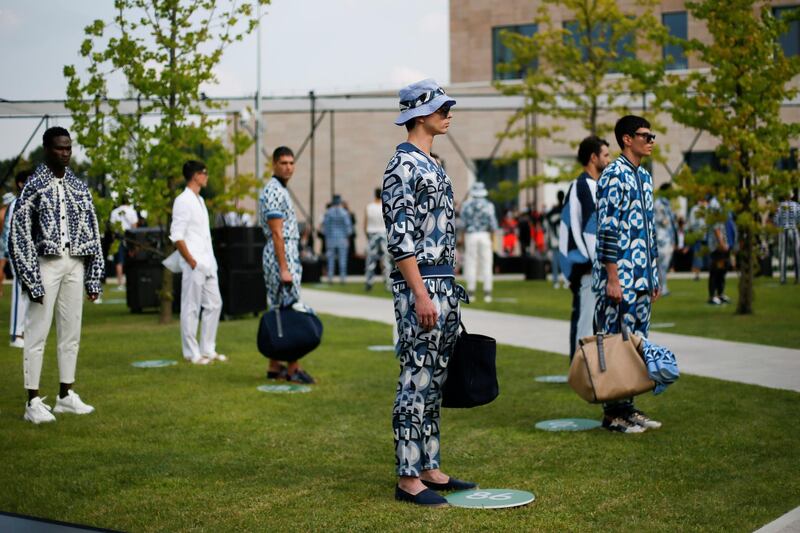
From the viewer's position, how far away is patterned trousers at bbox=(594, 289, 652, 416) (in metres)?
7.21

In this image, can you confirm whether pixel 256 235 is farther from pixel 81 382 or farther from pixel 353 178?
pixel 353 178

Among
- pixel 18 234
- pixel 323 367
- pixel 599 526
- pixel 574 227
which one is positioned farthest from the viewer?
pixel 323 367

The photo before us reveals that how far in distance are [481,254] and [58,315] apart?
40.0 feet

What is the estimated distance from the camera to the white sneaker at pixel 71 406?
818 centimetres

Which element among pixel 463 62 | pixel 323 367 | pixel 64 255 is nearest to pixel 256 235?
pixel 323 367

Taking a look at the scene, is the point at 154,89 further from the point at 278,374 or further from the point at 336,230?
the point at 336,230

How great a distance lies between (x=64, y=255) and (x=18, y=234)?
35 centimetres

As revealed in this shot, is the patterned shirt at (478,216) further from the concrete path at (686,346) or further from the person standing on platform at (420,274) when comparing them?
the person standing on platform at (420,274)

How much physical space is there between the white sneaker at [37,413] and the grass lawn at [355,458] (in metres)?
0.11

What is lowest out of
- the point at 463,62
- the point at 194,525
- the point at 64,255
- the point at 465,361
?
the point at 194,525

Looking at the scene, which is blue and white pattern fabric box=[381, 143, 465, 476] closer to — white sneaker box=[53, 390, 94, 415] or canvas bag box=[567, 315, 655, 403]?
canvas bag box=[567, 315, 655, 403]

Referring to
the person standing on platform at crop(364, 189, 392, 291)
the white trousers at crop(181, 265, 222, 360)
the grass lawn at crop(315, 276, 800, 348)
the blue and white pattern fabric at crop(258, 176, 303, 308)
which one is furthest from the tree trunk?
the person standing on platform at crop(364, 189, 392, 291)

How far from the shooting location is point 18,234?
25.0 ft

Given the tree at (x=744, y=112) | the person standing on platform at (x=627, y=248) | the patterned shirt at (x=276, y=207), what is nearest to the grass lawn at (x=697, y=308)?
the tree at (x=744, y=112)
